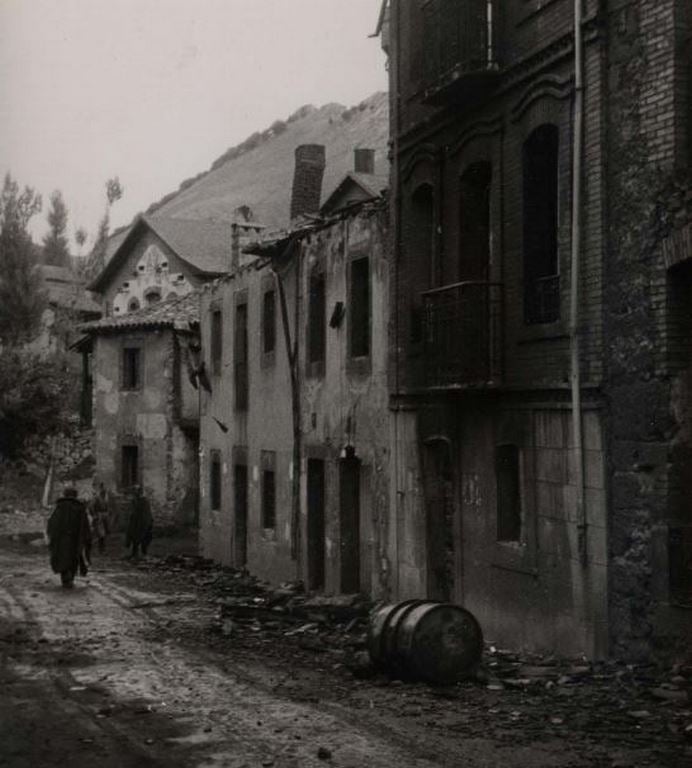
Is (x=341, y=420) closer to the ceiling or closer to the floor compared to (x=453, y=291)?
closer to the floor

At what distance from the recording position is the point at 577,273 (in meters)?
12.0

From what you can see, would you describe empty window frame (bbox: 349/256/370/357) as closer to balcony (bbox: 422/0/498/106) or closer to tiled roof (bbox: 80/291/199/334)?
balcony (bbox: 422/0/498/106)

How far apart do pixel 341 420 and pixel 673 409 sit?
9051 mm

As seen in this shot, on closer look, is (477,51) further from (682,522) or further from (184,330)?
(184,330)

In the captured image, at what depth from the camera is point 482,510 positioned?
14273mm

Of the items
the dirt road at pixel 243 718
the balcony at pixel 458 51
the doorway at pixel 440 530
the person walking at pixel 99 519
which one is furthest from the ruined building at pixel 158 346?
the dirt road at pixel 243 718

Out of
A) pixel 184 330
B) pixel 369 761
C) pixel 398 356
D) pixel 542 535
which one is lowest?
pixel 369 761

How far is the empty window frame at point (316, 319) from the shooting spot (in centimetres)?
2053

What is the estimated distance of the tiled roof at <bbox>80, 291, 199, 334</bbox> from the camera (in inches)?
Answer: 1298

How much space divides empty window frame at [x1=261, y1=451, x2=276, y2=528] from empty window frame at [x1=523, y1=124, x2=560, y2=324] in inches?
424

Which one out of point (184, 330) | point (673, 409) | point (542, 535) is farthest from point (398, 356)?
point (184, 330)

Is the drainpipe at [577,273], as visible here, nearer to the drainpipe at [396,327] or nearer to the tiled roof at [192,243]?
the drainpipe at [396,327]

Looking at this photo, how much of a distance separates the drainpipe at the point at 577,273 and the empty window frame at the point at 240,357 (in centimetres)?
1373

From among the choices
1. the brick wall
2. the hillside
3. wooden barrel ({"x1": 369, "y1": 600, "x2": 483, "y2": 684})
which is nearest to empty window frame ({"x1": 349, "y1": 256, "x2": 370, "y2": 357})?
the brick wall
